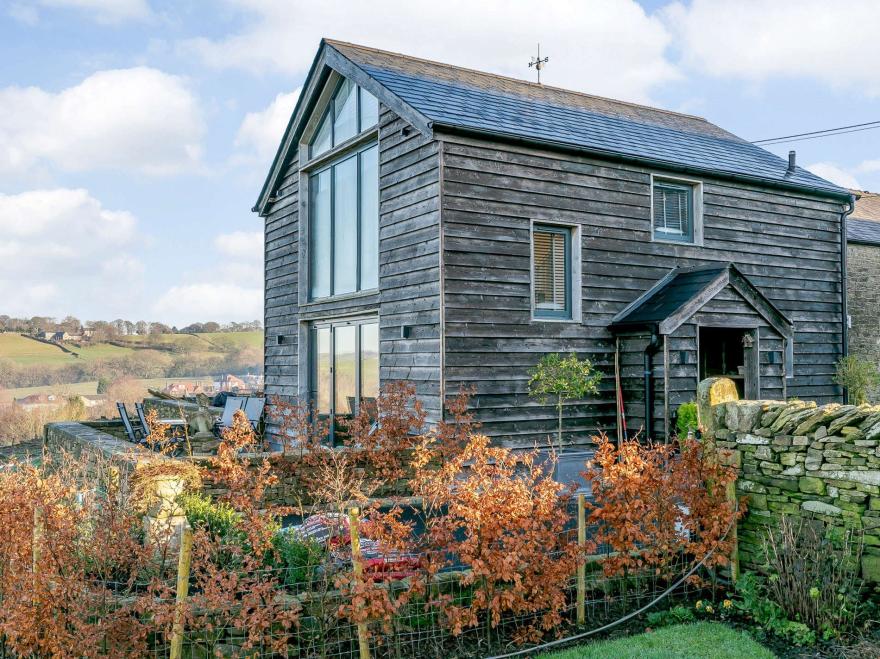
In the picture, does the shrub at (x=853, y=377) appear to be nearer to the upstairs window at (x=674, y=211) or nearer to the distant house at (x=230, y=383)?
the upstairs window at (x=674, y=211)

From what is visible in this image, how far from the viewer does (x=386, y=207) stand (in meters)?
11.9

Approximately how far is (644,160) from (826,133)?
40.9 ft

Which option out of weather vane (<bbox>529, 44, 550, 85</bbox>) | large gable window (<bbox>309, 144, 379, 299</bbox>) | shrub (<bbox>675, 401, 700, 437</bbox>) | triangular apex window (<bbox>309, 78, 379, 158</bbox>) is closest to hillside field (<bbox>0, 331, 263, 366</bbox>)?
weather vane (<bbox>529, 44, 550, 85</bbox>)

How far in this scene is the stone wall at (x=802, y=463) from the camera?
6.20 m

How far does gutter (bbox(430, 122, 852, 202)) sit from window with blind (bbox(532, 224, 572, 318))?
1240mm

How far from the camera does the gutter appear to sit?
1074 cm

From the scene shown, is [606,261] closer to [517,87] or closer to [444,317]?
[444,317]

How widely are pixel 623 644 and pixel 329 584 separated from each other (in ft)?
7.52

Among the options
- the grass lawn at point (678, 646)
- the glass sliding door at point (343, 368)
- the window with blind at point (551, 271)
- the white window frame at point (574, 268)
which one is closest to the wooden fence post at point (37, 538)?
the grass lawn at point (678, 646)

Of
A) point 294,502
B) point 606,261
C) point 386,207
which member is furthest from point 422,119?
point 294,502

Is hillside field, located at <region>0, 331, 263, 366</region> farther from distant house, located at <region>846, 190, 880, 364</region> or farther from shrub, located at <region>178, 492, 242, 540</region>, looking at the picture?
shrub, located at <region>178, 492, 242, 540</region>

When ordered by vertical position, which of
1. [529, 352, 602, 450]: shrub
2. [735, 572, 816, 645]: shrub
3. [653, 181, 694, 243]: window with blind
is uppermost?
[653, 181, 694, 243]: window with blind

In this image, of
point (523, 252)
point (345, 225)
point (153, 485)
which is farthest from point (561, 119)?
point (153, 485)

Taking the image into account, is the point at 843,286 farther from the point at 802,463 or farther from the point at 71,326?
the point at 71,326
